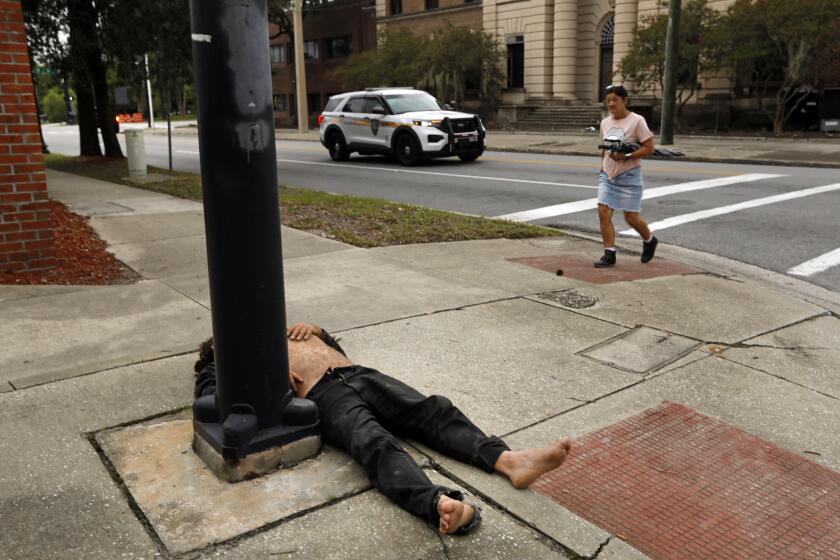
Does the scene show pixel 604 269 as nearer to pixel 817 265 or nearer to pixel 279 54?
pixel 817 265

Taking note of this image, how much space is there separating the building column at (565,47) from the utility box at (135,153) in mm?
24291

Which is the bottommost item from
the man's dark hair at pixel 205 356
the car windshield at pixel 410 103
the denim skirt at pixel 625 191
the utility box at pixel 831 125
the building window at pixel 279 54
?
the man's dark hair at pixel 205 356

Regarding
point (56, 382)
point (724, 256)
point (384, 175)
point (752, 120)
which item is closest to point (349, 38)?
point (752, 120)

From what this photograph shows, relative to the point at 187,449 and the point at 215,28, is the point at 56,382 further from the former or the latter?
the point at 215,28

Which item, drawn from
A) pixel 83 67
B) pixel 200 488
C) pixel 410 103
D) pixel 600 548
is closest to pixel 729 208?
pixel 600 548

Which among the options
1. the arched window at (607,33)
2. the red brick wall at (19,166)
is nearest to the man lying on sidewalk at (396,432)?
the red brick wall at (19,166)

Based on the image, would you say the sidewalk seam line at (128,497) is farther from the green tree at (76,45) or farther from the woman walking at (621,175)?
the green tree at (76,45)

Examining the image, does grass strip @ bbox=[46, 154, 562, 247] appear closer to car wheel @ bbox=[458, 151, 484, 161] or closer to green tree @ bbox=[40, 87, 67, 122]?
car wheel @ bbox=[458, 151, 484, 161]

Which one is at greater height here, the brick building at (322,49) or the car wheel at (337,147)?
the brick building at (322,49)

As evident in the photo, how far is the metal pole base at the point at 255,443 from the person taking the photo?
10.3ft

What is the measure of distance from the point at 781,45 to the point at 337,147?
15316 mm

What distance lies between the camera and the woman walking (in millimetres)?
7258

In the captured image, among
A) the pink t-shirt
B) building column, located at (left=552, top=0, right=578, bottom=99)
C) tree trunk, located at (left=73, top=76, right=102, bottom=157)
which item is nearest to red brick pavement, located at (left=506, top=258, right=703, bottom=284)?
the pink t-shirt

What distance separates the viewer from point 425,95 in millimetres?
20047
